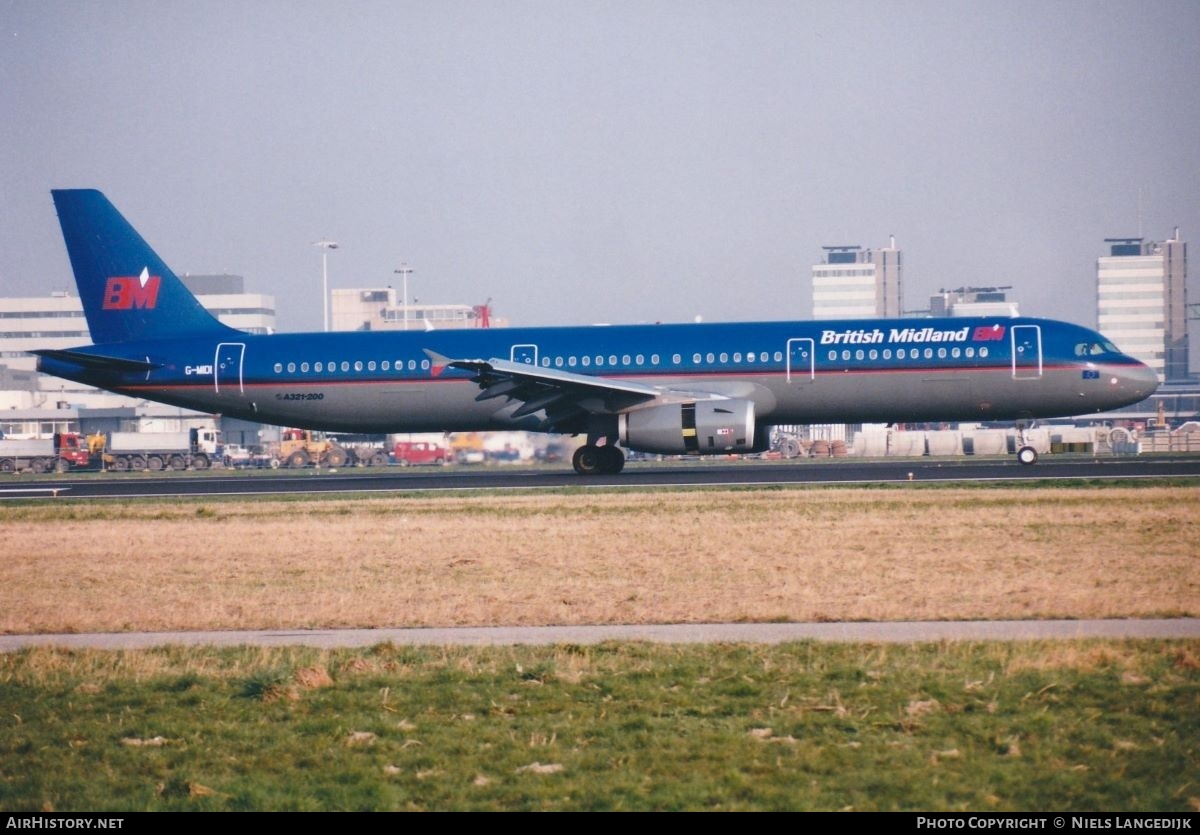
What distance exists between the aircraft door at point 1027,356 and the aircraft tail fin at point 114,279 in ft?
81.0

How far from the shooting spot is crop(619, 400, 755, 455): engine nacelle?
3600 cm

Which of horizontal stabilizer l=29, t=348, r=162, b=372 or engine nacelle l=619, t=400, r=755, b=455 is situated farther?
Answer: horizontal stabilizer l=29, t=348, r=162, b=372

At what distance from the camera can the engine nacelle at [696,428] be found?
36000 millimetres

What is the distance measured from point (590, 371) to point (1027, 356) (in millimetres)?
12698

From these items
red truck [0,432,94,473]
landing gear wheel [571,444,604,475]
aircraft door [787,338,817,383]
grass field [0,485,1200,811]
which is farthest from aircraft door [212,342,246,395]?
red truck [0,432,94,473]

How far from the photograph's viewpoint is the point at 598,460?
1566 inches

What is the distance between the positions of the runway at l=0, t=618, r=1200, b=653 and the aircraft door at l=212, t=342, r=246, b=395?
85.6 feet

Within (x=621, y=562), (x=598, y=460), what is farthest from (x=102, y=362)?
(x=621, y=562)

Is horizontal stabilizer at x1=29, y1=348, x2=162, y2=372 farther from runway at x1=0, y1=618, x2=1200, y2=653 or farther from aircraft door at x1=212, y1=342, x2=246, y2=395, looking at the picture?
runway at x1=0, y1=618, x2=1200, y2=653

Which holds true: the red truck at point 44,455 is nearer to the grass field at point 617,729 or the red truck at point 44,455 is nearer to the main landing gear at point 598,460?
the main landing gear at point 598,460

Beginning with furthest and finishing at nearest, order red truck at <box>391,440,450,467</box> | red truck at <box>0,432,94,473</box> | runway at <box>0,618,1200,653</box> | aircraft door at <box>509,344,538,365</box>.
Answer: red truck at <box>391,440,450,467</box> < red truck at <box>0,432,94,473</box> < aircraft door at <box>509,344,538,365</box> < runway at <box>0,618,1200,653</box>

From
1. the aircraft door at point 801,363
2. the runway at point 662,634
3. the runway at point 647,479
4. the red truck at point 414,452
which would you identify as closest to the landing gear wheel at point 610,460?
the runway at point 647,479

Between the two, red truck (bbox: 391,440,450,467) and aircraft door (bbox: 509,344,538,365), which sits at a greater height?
aircraft door (bbox: 509,344,538,365)

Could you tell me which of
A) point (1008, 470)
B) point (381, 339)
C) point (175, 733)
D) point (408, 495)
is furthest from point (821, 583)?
point (381, 339)
